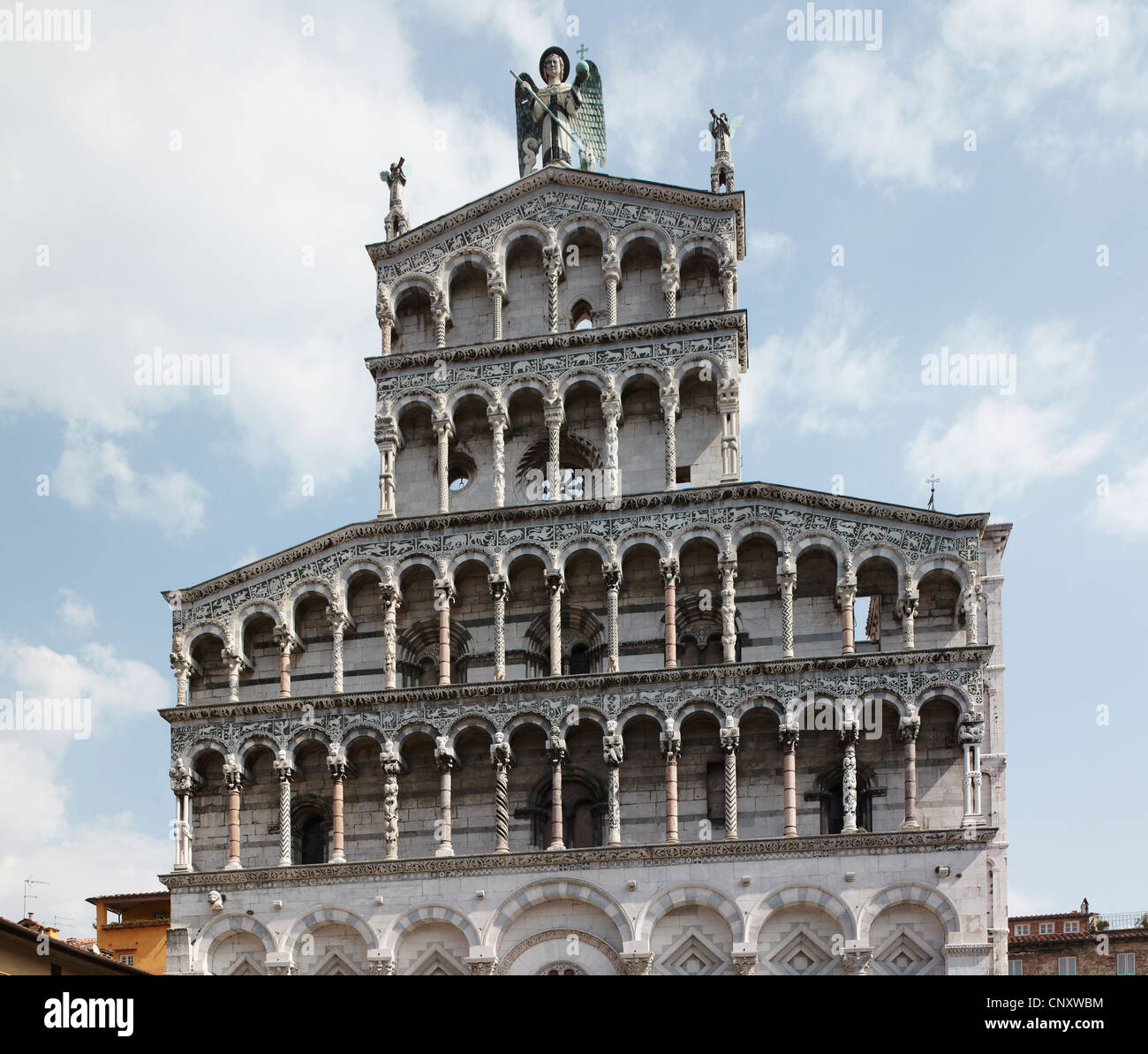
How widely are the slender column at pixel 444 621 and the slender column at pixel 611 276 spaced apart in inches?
262

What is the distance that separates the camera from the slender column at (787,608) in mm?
30141

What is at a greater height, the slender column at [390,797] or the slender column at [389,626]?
the slender column at [389,626]

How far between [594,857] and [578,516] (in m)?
6.68

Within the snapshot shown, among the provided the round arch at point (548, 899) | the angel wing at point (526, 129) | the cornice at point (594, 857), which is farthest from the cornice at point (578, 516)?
the angel wing at point (526, 129)

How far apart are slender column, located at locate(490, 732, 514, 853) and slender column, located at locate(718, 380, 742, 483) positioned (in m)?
6.84

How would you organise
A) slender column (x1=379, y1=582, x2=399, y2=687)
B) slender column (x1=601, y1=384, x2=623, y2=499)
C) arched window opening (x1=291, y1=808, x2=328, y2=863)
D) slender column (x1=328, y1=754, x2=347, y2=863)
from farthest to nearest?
slender column (x1=601, y1=384, x2=623, y2=499), arched window opening (x1=291, y1=808, x2=328, y2=863), slender column (x1=379, y1=582, x2=399, y2=687), slender column (x1=328, y1=754, x2=347, y2=863)

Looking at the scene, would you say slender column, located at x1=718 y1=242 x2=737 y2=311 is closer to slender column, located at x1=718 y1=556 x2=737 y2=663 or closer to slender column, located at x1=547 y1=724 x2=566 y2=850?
slender column, located at x1=718 y1=556 x2=737 y2=663

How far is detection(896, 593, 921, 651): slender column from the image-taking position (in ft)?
98.0

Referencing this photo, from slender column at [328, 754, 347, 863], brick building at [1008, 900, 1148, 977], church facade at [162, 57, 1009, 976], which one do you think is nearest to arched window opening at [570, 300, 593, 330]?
church facade at [162, 57, 1009, 976]

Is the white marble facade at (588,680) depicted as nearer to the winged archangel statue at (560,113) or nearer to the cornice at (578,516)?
the cornice at (578,516)

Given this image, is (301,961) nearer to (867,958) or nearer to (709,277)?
(867,958)

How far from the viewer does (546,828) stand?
1218 inches

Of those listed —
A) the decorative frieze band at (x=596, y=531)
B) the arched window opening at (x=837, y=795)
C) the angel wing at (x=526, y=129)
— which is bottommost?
the arched window opening at (x=837, y=795)
